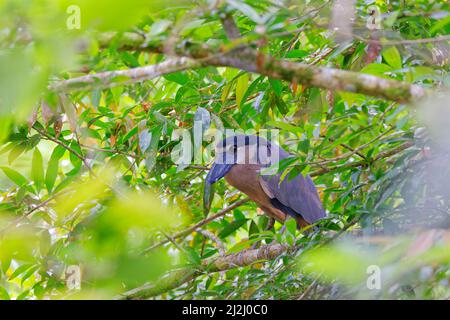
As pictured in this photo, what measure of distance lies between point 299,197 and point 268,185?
19cm

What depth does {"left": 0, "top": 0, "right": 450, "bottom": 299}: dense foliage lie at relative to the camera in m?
0.76

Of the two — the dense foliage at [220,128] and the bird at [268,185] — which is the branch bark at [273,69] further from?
the bird at [268,185]

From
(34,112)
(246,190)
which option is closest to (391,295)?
(34,112)

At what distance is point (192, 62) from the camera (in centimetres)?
118

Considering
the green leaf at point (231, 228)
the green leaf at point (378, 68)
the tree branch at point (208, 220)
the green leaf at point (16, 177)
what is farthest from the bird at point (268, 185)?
the green leaf at point (378, 68)

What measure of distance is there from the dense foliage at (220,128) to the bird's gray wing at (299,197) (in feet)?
0.54

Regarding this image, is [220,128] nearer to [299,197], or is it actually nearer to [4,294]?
[4,294]

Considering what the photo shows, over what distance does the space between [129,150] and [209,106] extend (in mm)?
372

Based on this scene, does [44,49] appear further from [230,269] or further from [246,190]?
[246,190]

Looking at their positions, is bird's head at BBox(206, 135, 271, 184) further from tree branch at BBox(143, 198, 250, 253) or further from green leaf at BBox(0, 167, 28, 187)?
green leaf at BBox(0, 167, 28, 187)

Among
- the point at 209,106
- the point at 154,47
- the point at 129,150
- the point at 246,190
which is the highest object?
the point at 154,47

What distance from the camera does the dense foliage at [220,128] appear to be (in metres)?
0.76

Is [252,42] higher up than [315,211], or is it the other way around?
[252,42]
